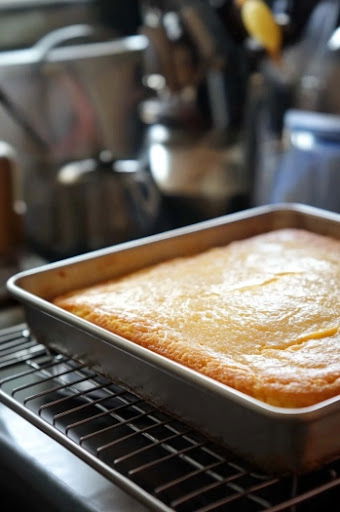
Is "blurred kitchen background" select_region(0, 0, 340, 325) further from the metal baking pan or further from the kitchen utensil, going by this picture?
the metal baking pan

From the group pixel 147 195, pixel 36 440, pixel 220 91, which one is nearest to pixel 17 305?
pixel 147 195

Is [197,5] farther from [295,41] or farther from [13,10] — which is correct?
[13,10]

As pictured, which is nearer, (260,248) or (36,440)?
(36,440)

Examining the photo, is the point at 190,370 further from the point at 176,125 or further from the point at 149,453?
the point at 176,125

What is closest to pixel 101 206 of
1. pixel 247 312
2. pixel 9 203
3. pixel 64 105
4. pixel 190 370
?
pixel 9 203

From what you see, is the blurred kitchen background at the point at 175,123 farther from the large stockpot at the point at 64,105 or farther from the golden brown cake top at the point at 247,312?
the golden brown cake top at the point at 247,312

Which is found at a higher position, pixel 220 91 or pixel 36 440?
pixel 220 91

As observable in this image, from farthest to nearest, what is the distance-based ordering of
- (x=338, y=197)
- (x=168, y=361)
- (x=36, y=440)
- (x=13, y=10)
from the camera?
(x=13, y=10) → (x=338, y=197) → (x=36, y=440) → (x=168, y=361)
